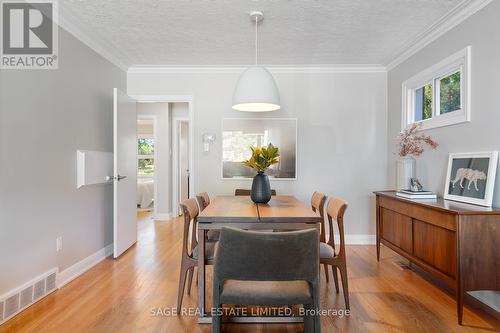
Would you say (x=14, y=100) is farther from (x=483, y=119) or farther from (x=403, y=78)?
(x=403, y=78)

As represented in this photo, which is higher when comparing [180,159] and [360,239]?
[180,159]

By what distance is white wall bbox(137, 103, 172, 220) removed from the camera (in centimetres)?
602

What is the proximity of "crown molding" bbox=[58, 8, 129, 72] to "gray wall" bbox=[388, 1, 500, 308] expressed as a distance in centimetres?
364

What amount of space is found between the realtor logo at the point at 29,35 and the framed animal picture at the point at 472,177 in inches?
151

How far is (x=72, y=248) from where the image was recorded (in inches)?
120

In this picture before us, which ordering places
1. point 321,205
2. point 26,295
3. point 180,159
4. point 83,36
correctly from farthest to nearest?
1. point 180,159
2. point 83,36
3. point 321,205
4. point 26,295

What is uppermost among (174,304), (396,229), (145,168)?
(145,168)

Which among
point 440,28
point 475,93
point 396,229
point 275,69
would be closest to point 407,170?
point 396,229

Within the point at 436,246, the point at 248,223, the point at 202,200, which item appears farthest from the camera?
the point at 202,200

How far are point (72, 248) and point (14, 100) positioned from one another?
1.54 m

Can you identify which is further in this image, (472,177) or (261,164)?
(261,164)

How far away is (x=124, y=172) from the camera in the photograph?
3838mm

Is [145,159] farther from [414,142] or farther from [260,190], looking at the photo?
[414,142]

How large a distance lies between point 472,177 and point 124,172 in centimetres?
373
